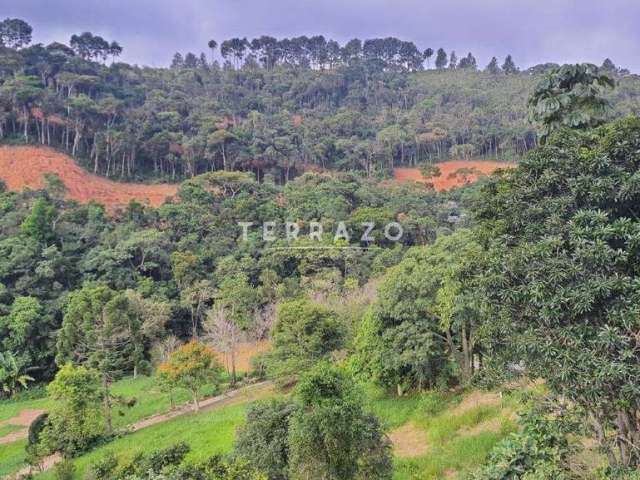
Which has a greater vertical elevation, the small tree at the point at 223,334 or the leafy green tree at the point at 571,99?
the leafy green tree at the point at 571,99

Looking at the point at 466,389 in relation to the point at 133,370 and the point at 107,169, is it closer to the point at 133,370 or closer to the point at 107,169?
the point at 133,370

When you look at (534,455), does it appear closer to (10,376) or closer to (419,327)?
(419,327)

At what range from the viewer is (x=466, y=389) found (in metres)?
15.3

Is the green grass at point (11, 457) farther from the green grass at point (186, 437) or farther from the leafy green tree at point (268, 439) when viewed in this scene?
the leafy green tree at point (268, 439)

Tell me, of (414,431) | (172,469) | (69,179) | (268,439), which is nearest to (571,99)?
(414,431)

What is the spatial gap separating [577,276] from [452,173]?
51.4 meters

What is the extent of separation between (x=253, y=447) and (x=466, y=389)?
8.99m

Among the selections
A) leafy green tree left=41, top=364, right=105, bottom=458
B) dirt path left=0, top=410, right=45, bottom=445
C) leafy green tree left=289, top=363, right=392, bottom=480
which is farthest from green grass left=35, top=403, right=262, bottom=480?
leafy green tree left=289, top=363, right=392, bottom=480

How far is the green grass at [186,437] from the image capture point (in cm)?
Result: 1455

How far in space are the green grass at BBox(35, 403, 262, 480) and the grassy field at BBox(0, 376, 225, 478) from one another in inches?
88.9

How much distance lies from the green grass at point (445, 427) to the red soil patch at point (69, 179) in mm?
34671

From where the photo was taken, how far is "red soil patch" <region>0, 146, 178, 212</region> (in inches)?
1746

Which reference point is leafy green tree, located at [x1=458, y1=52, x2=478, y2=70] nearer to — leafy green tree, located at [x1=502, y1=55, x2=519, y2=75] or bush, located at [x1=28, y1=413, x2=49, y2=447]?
leafy green tree, located at [x1=502, y1=55, x2=519, y2=75]

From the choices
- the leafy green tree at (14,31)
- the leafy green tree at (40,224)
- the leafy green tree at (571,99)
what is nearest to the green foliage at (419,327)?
the leafy green tree at (571,99)
